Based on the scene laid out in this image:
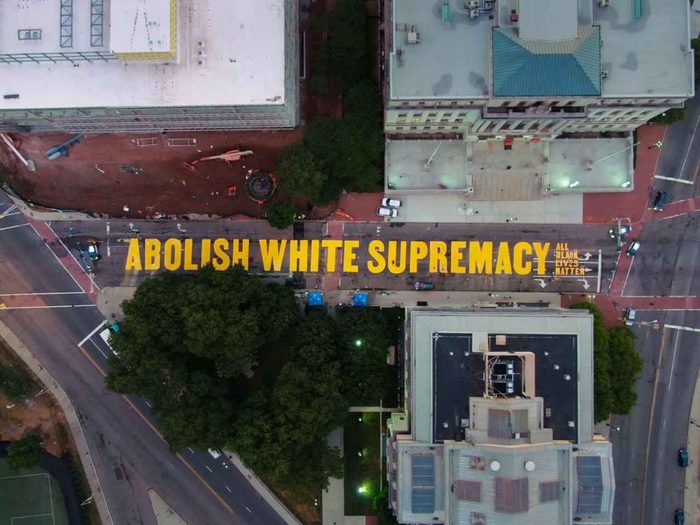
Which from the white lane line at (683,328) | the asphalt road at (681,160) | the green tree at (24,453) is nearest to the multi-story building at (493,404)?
the white lane line at (683,328)

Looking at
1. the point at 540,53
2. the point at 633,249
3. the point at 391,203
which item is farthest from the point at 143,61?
the point at 633,249

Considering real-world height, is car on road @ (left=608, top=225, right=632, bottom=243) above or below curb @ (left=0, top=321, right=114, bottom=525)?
above

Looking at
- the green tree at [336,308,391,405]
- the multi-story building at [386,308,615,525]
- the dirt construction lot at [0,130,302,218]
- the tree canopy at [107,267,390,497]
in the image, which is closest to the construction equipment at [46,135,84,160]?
the dirt construction lot at [0,130,302,218]

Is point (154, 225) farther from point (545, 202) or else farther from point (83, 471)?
point (545, 202)

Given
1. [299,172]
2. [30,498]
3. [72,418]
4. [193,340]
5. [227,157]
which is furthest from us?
[72,418]

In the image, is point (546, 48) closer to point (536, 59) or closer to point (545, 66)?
point (536, 59)

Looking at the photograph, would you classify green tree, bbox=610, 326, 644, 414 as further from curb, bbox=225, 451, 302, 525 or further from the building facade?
curb, bbox=225, 451, 302, 525
